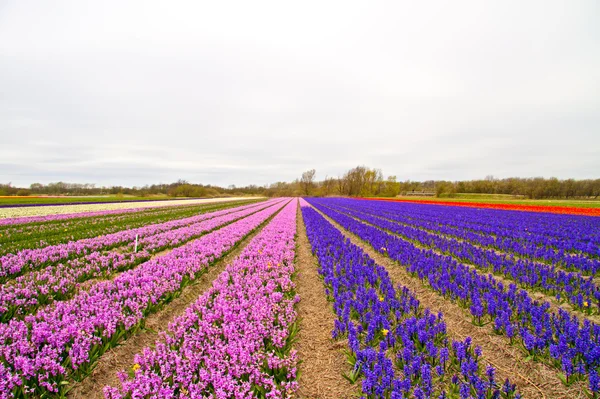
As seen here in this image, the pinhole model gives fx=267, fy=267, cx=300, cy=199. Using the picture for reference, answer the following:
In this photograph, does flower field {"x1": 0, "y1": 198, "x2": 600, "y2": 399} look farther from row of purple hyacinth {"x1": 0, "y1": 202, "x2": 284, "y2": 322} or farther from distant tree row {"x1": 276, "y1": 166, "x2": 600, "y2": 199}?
Result: distant tree row {"x1": 276, "y1": 166, "x2": 600, "y2": 199}

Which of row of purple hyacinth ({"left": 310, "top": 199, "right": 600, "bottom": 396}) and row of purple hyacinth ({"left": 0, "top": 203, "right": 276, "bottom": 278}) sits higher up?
row of purple hyacinth ({"left": 0, "top": 203, "right": 276, "bottom": 278})

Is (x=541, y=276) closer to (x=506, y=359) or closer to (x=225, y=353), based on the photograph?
(x=506, y=359)

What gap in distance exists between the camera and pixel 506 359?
165 inches

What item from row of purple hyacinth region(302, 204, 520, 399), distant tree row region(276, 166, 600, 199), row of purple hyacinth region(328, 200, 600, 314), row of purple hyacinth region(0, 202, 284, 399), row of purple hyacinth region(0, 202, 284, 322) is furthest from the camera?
distant tree row region(276, 166, 600, 199)

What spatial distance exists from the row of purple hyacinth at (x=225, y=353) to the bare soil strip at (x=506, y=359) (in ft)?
10.3

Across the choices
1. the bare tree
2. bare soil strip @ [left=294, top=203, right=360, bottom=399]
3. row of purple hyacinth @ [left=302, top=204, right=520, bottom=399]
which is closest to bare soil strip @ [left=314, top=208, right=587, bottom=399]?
row of purple hyacinth @ [left=302, top=204, right=520, bottom=399]

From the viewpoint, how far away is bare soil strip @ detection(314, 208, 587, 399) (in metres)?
3.50

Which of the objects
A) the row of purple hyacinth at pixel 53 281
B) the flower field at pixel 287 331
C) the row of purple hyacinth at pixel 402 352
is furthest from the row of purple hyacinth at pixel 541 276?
the row of purple hyacinth at pixel 53 281

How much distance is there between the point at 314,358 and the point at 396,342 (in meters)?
1.45

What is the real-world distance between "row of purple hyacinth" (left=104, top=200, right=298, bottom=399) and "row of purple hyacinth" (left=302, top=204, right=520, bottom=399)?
108cm

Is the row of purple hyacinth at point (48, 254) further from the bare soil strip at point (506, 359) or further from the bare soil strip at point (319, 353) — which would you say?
the bare soil strip at point (506, 359)

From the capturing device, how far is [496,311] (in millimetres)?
5238

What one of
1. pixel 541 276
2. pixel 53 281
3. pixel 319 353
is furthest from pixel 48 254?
pixel 541 276

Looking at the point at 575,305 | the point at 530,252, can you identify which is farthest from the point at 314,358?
the point at 530,252
